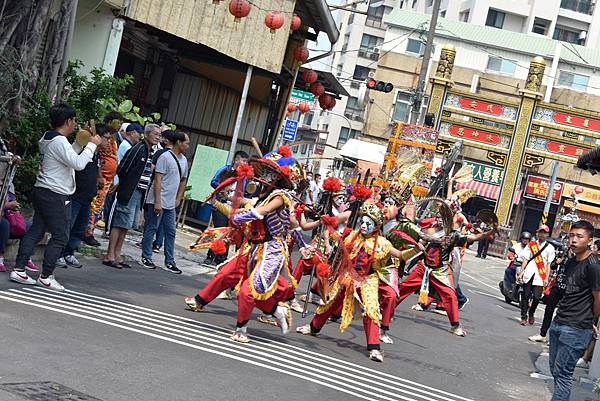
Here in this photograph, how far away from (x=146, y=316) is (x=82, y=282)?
4.82 feet

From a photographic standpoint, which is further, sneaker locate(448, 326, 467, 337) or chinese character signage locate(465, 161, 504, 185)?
chinese character signage locate(465, 161, 504, 185)

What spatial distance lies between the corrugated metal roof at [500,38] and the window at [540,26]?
3.65 meters

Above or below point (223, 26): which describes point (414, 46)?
above

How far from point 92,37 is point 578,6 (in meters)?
52.1

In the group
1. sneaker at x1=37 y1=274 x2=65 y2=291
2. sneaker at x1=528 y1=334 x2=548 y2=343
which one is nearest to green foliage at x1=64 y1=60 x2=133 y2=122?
sneaker at x1=37 y1=274 x2=65 y2=291

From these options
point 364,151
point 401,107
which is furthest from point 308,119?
point 364,151

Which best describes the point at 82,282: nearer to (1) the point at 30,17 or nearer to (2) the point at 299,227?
(2) the point at 299,227

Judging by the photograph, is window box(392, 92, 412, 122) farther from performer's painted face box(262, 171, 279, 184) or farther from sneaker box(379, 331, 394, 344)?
performer's painted face box(262, 171, 279, 184)

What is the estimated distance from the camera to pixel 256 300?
10.1 meters

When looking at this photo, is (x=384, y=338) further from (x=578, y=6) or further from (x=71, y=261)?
(x=578, y=6)

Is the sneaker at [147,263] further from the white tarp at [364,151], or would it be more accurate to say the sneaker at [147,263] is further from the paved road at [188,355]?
the white tarp at [364,151]

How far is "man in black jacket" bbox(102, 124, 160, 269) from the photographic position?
12.8 m

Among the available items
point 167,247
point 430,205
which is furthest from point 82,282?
point 430,205

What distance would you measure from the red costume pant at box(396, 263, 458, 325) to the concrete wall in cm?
636
